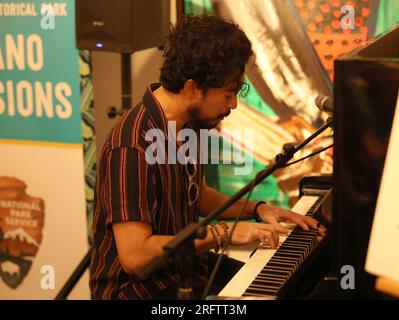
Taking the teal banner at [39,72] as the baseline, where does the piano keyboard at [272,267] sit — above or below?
below

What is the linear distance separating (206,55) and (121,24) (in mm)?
988

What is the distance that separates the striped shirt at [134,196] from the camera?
170cm

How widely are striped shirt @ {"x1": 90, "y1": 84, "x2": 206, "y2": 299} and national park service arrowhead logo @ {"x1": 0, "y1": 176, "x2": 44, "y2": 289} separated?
1.24 m

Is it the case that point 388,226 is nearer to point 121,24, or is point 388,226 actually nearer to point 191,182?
point 191,182

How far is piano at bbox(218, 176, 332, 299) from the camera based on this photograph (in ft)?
4.92

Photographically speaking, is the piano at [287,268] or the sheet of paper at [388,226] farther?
the piano at [287,268]

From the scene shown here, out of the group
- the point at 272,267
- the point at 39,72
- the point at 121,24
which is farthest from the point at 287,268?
the point at 39,72

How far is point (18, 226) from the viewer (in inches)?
121

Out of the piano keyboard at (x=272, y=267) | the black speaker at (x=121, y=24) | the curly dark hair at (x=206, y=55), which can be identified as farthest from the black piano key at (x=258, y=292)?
the black speaker at (x=121, y=24)

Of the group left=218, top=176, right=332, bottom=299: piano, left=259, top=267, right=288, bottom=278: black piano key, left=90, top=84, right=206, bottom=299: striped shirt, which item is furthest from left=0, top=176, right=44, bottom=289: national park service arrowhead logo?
left=259, top=267, right=288, bottom=278: black piano key

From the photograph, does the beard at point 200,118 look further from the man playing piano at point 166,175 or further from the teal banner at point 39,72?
the teal banner at point 39,72

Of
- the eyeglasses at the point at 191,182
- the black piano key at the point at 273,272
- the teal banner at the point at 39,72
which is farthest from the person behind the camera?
the teal banner at the point at 39,72

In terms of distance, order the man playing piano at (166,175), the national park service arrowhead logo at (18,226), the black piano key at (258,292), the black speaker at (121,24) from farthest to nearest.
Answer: the national park service arrowhead logo at (18,226) → the black speaker at (121,24) → the man playing piano at (166,175) → the black piano key at (258,292)

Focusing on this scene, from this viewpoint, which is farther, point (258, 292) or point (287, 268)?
point (287, 268)
